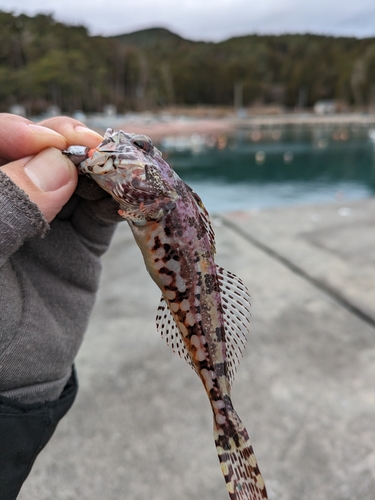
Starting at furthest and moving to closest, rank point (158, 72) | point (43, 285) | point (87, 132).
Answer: point (158, 72)
point (43, 285)
point (87, 132)

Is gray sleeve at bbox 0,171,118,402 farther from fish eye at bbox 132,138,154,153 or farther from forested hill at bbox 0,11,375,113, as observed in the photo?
forested hill at bbox 0,11,375,113

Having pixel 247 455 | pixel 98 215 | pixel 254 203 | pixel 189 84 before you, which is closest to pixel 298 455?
pixel 247 455

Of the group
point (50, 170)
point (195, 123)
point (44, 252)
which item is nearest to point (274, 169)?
point (44, 252)

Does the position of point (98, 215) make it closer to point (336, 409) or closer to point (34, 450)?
point (34, 450)

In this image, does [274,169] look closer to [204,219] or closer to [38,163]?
[204,219]

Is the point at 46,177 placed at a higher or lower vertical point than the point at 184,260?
higher

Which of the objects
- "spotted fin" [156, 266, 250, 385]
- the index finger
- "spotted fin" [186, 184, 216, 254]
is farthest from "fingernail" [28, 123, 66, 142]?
"spotted fin" [156, 266, 250, 385]

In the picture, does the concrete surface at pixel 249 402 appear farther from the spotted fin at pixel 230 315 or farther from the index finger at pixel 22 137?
the index finger at pixel 22 137
